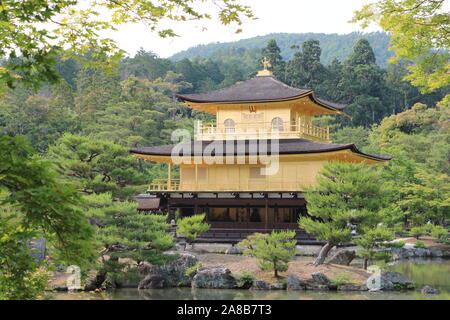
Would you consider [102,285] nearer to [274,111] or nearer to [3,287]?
[3,287]

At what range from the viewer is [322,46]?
137625mm

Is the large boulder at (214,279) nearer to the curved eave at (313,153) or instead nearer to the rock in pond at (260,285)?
the rock in pond at (260,285)

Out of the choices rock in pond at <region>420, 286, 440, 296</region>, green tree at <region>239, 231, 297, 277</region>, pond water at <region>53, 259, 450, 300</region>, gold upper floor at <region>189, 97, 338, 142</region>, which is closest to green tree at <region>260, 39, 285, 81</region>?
gold upper floor at <region>189, 97, 338, 142</region>

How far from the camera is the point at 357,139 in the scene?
2005 inches

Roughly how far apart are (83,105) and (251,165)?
86.5ft

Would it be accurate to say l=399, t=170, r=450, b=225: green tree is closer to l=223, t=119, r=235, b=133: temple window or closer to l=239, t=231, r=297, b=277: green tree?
l=223, t=119, r=235, b=133: temple window

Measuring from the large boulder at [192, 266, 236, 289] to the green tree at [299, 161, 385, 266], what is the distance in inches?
135

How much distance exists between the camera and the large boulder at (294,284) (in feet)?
57.9

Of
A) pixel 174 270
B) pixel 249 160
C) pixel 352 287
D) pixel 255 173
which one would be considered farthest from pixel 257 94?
pixel 352 287

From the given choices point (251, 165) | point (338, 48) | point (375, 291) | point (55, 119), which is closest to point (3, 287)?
point (375, 291)

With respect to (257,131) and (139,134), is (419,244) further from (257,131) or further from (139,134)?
(139,134)

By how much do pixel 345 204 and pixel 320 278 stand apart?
9.43ft

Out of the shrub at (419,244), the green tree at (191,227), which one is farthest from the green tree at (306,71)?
the green tree at (191,227)

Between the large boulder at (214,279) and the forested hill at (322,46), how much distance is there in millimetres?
97866
